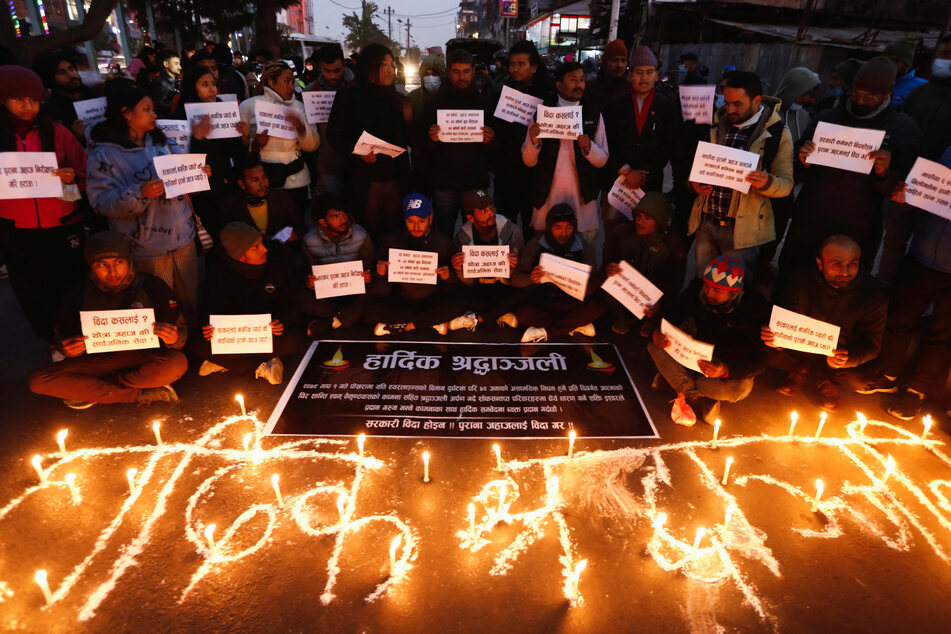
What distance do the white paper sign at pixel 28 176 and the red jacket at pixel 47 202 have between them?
16cm

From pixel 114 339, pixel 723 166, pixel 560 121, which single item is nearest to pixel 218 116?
pixel 114 339

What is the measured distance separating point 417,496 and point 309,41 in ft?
92.7

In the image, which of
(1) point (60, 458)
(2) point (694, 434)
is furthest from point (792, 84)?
(1) point (60, 458)

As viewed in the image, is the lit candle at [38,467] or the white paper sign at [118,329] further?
the white paper sign at [118,329]

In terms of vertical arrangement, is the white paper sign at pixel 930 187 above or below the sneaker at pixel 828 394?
above

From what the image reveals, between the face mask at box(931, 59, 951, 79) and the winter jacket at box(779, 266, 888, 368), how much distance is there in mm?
1653

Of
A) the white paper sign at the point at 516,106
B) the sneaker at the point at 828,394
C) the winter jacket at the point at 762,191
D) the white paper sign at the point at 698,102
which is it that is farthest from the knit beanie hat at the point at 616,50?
the sneaker at the point at 828,394

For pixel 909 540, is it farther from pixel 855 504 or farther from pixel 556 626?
pixel 556 626

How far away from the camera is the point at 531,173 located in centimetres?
537

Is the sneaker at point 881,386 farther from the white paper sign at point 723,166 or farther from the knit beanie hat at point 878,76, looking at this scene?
the knit beanie hat at point 878,76

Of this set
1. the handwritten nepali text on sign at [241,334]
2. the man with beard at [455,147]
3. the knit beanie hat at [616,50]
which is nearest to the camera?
the handwritten nepali text on sign at [241,334]

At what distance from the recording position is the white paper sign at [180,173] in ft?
13.2

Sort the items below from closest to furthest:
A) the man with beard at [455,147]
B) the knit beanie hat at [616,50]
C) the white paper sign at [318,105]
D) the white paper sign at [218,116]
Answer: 1. the white paper sign at [218,116]
2. the man with beard at [455,147]
3. the white paper sign at [318,105]
4. the knit beanie hat at [616,50]

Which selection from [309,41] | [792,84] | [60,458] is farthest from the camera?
[309,41]
